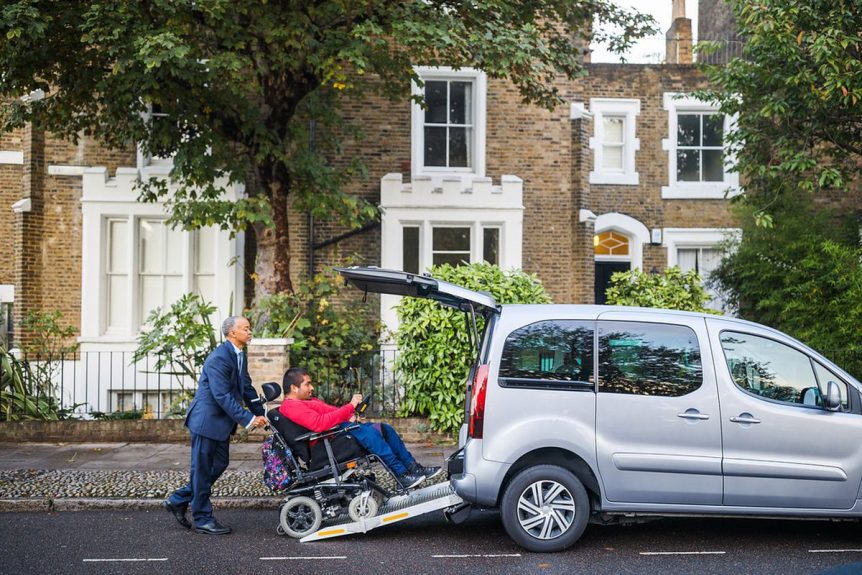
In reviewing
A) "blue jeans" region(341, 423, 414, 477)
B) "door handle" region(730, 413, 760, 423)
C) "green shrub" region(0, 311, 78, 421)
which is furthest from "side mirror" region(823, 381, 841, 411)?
"green shrub" region(0, 311, 78, 421)

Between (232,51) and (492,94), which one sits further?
(492,94)

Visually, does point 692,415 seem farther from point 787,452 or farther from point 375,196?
point 375,196

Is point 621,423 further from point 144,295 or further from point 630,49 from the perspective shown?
point 144,295

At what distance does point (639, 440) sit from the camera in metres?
6.57

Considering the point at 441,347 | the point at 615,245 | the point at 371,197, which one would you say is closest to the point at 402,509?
the point at 441,347

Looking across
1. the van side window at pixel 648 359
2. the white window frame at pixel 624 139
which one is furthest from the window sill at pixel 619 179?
the van side window at pixel 648 359

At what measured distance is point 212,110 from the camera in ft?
39.6

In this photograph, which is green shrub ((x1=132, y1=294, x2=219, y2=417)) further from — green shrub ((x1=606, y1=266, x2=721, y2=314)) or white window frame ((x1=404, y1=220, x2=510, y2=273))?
green shrub ((x1=606, y1=266, x2=721, y2=314))

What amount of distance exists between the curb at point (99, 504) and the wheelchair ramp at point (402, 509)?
1370 mm

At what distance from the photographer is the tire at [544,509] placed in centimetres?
651

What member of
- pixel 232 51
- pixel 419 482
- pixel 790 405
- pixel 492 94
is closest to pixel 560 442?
pixel 419 482

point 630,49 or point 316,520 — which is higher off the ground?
point 630,49

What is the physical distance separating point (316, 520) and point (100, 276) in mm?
10157

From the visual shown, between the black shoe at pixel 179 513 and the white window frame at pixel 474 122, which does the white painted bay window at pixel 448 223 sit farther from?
the black shoe at pixel 179 513
